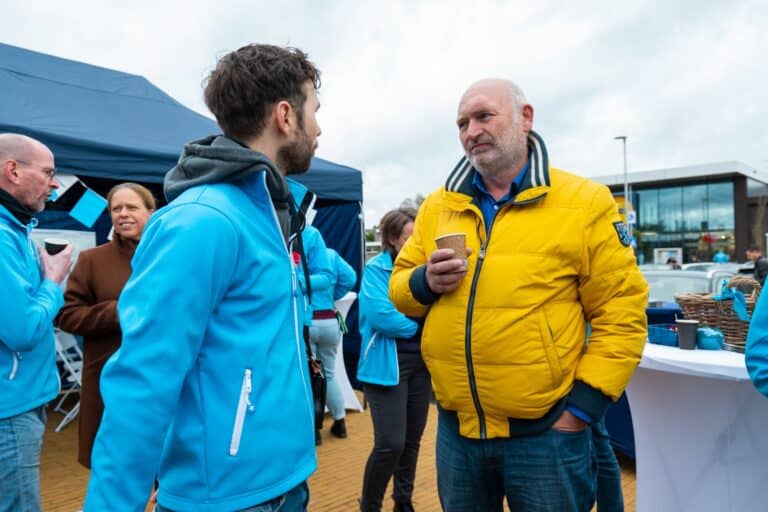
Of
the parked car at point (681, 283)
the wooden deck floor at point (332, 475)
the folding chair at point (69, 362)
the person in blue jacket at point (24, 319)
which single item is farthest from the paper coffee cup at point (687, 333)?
the folding chair at point (69, 362)

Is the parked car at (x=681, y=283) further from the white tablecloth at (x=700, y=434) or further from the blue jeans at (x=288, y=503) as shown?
the blue jeans at (x=288, y=503)

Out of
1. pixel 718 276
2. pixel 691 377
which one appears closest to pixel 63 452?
pixel 691 377

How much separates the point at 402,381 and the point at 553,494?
4.92 ft

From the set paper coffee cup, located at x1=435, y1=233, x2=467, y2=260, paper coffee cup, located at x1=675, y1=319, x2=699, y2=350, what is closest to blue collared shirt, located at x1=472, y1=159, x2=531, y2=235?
paper coffee cup, located at x1=435, y1=233, x2=467, y2=260

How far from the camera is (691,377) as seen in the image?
252 cm

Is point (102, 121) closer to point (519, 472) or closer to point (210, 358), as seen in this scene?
point (210, 358)

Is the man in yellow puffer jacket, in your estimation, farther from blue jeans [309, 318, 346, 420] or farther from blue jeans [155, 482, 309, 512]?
blue jeans [309, 318, 346, 420]

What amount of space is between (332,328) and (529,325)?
351 centimetres

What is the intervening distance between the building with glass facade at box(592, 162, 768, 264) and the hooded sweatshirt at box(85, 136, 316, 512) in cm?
3778

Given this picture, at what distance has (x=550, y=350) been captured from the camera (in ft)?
5.72

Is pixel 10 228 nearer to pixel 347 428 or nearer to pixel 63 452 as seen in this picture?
pixel 63 452

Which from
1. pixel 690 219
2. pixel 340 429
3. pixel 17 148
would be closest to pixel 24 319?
pixel 17 148

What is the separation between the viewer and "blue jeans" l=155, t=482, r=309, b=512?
50.0 inches

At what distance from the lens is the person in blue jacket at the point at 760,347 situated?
5.18 feet
